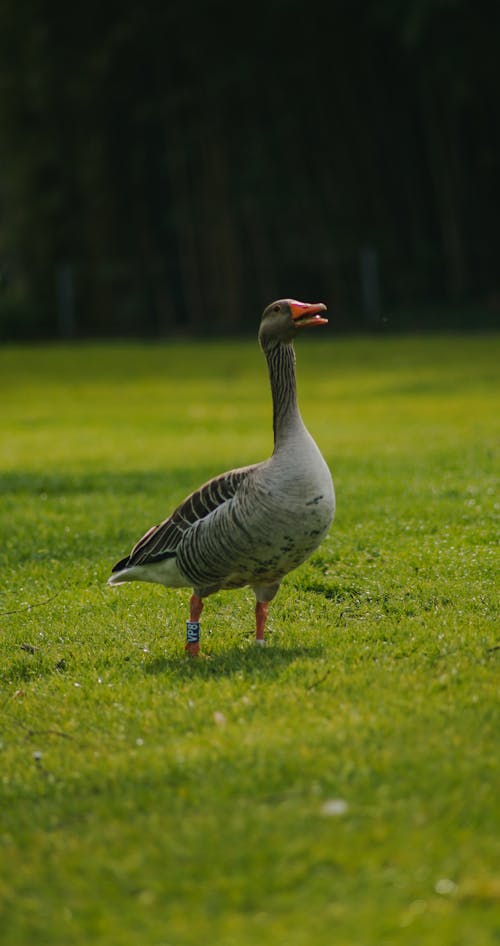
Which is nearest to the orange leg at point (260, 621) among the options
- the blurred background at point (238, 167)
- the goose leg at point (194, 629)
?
the goose leg at point (194, 629)

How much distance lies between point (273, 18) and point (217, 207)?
225 inches

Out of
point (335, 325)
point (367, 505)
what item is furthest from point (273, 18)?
point (367, 505)

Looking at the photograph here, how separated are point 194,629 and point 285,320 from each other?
153 centimetres

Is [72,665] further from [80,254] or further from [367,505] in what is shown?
[80,254]

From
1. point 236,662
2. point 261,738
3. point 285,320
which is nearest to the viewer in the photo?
point 261,738

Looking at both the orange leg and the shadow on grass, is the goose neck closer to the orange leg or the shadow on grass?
the orange leg

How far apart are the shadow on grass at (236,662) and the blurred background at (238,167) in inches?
1068

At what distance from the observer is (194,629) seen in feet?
18.8

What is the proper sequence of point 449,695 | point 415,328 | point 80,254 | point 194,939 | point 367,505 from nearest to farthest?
point 194,939 → point 449,695 → point 367,505 → point 415,328 → point 80,254

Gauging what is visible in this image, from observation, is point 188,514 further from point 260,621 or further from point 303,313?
point 303,313

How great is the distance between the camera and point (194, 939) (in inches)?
130

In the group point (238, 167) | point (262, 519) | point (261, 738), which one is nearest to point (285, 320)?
point (262, 519)

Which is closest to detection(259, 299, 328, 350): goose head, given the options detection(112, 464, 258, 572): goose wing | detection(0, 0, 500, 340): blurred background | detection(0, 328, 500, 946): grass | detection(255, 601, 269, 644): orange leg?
detection(112, 464, 258, 572): goose wing

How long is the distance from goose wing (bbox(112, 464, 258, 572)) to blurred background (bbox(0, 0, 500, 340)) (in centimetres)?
2702
